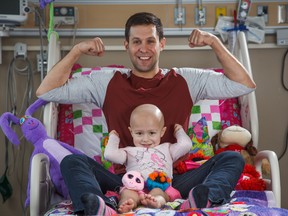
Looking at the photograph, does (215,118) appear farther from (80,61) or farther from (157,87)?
(80,61)

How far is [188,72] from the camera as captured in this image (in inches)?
102

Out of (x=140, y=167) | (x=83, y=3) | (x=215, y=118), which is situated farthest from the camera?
(x=83, y=3)

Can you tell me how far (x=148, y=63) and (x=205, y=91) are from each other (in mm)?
308

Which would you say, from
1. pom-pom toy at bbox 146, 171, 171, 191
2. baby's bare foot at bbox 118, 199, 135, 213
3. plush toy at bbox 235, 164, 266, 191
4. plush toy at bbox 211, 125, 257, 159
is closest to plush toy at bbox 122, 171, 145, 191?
pom-pom toy at bbox 146, 171, 171, 191

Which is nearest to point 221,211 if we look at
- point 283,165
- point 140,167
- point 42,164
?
point 140,167

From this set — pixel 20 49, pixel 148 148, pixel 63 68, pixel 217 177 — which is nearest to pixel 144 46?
pixel 63 68

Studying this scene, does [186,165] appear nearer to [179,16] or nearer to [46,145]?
[46,145]

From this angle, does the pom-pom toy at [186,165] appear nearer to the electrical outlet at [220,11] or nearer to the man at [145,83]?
the man at [145,83]

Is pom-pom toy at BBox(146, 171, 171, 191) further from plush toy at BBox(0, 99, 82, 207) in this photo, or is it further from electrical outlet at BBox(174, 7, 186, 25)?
electrical outlet at BBox(174, 7, 186, 25)

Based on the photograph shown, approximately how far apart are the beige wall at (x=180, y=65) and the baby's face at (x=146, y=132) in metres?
1.10

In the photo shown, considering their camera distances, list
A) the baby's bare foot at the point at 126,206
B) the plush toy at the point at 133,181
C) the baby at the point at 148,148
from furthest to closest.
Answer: the baby at the point at 148,148
the plush toy at the point at 133,181
the baby's bare foot at the point at 126,206

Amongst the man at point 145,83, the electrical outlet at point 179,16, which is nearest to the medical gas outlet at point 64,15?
the electrical outlet at point 179,16

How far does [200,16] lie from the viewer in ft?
10.6

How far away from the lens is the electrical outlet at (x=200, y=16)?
3.23m
